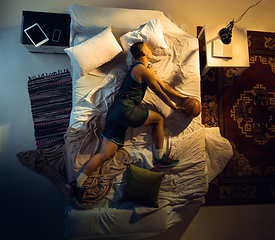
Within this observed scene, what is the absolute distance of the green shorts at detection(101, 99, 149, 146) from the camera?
1.75m

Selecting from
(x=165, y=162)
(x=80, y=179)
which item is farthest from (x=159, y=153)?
(x=80, y=179)

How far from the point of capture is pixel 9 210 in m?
2.16

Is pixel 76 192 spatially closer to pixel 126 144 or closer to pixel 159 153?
pixel 126 144

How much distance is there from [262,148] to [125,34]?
7.98 feet

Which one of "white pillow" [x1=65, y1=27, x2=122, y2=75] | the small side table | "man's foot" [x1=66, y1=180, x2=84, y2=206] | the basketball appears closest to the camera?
"man's foot" [x1=66, y1=180, x2=84, y2=206]

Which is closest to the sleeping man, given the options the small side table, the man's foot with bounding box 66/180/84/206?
the man's foot with bounding box 66/180/84/206

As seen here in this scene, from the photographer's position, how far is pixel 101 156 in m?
1.77

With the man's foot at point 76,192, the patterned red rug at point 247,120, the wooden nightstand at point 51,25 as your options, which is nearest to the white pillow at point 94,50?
the wooden nightstand at point 51,25

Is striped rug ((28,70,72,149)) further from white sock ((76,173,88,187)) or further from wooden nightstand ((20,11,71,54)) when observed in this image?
white sock ((76,173,88,187))

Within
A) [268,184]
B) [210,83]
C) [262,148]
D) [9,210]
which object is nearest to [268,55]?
[210,83]

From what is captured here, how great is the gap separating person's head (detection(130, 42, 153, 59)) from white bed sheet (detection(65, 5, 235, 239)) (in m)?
0.24

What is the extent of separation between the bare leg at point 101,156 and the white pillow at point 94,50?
0.90 metres

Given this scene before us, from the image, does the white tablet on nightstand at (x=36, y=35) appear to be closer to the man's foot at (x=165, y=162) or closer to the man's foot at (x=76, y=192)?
the man's foot at (x=76, y=192)

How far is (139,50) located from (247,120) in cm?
187
